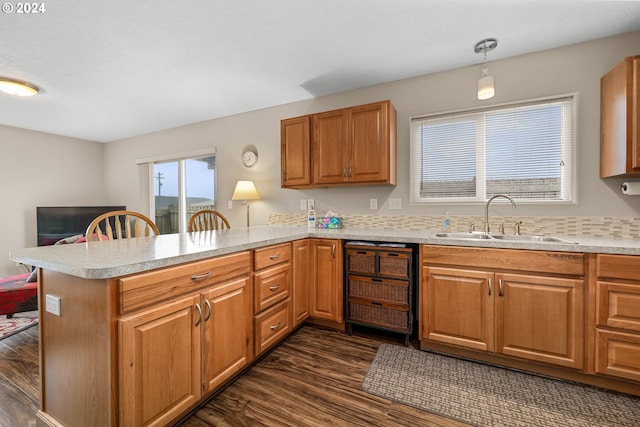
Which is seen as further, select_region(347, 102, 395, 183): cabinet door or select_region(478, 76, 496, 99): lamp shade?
select_region(347, 102, 395, 183): cabinet door

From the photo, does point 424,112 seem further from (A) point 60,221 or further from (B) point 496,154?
(A) point 60,221

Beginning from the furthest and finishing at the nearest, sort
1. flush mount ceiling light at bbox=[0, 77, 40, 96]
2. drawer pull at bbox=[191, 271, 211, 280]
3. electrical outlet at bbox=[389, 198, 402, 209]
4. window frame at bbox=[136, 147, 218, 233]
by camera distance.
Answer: window frame at bbox=[136, 147, 218, 233] < electrical outlet at bbox=[389, 198, 402, 209] < flush mount ceiling light at bbox=[0, 77, 40, 96] < drawer pull at bbox=[191, 271, 211, 280]

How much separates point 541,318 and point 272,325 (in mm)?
1806

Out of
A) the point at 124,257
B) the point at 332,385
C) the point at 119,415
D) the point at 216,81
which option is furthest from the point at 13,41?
the point at 332,385

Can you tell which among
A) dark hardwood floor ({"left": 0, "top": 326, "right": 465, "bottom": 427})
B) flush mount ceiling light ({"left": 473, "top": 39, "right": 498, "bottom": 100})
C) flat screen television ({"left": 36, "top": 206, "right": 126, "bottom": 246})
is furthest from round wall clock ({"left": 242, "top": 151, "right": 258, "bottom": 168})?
flat screen television ({"left": 36, "top": 206, "right": 126, "bottom": 246})

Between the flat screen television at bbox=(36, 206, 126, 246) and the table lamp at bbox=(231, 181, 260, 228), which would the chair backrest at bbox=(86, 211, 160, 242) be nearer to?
the table lamp at bbox=(231, 181, 260, 228)

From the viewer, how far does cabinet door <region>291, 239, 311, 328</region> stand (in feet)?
7.48

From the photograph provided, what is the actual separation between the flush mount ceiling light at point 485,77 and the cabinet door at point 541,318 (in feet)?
4.37

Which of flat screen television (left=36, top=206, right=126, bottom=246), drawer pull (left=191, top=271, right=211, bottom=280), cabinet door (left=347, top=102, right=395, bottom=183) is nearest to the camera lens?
drawer pull (left=191, top=271, right=211, bottom=280)

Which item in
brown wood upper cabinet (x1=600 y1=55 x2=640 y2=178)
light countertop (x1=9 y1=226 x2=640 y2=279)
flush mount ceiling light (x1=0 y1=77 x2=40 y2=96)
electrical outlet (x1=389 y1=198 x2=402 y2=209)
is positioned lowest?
A: light countertop (x1=9 y1=226 x2=640 y2=279)

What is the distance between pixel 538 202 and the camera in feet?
7.45

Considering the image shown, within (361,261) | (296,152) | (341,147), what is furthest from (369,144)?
(361,261)

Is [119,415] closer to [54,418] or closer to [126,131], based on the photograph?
[54,418]

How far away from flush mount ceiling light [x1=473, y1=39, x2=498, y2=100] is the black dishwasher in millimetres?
1288
